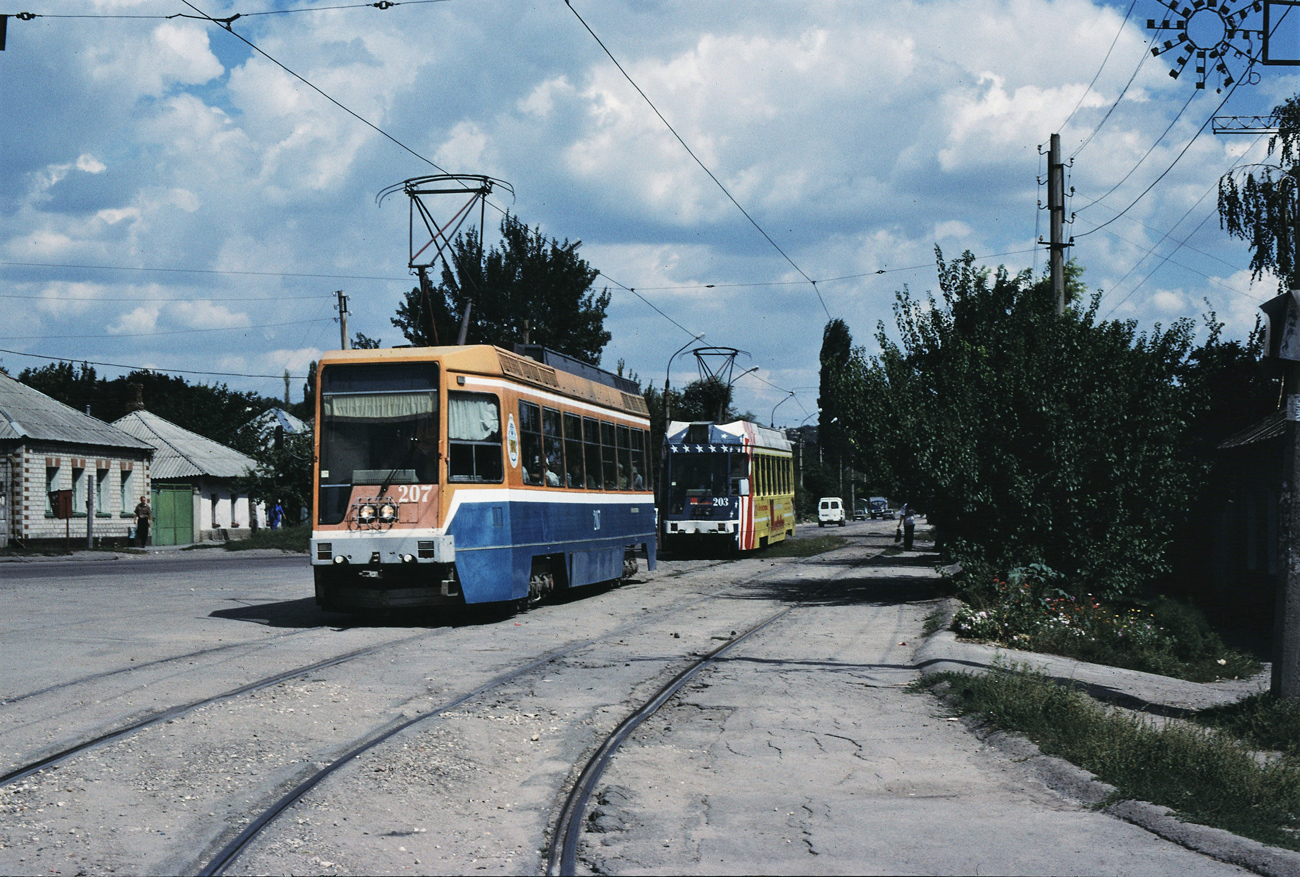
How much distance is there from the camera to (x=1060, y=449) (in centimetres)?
1764

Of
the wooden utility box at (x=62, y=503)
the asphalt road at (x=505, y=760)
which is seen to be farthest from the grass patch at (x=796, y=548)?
the wooden utility box at (x=62, y=503)

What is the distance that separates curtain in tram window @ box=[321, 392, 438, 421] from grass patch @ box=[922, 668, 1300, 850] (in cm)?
752

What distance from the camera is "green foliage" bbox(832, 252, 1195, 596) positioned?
17.6 m

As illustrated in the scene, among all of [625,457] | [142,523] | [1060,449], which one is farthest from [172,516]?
[1060,449]

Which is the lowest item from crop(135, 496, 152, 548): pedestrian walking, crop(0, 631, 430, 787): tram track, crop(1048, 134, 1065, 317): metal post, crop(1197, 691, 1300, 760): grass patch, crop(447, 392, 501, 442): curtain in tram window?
crop(1197, 691, 1300, 760): grass patch

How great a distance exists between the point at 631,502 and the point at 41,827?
16281 mm

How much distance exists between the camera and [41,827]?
5758mm

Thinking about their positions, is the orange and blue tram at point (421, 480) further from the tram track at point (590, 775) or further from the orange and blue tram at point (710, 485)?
the orange and blue tram at point (710, 485)

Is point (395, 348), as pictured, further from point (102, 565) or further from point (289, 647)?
point (102, 565)

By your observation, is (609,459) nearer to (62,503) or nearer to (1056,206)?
(1056,206)

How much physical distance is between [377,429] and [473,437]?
3.71 feet

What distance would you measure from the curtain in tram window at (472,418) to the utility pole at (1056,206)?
11835 mm

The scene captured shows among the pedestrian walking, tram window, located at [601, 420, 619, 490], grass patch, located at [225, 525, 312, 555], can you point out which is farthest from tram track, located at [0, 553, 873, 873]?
the pedestrian walking

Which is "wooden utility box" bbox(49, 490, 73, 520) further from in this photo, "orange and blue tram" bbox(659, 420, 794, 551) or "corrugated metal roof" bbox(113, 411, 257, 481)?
"orange and blue tram" bbox(659, 420, 794, 551)
